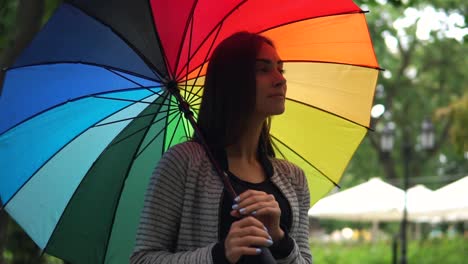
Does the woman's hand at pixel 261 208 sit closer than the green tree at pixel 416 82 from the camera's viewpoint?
Yes

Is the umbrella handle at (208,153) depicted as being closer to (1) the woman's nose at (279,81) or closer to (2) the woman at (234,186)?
(2) the woman at (234,186)

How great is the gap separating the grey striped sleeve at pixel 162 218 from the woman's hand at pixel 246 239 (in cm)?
20

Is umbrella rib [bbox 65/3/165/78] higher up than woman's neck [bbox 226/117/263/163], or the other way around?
umbrella rib [bbox 65/3/165/78]

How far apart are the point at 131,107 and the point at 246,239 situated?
1.33 m

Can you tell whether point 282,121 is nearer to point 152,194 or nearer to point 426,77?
point 152,194

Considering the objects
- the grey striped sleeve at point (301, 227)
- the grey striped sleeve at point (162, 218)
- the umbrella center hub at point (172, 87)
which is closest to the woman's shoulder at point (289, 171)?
the grey striped sleeve at point (301, 227)

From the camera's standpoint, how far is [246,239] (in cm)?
272

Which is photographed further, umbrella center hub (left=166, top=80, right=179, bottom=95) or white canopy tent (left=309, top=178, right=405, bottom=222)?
white canopy tent (left=309, top=178, right=405, bottom=222)

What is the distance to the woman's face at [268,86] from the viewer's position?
3.25 metres

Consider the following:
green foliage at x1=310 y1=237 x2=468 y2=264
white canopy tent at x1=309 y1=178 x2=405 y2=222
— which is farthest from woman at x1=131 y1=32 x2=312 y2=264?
green foliage at x1=310 y1=237 x2=468 y2=264

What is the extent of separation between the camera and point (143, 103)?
3.87 m

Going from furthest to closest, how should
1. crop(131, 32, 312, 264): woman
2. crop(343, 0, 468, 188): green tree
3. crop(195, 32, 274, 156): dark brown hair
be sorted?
crop(343, 0, 468, 188): green tree → crop(195, 32, 274, 156): dark brown hair → crop(131, 32, 312, 264): woman

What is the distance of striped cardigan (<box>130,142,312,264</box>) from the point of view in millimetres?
2973

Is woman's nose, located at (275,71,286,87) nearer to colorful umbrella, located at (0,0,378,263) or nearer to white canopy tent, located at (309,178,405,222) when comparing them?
colorful umbrella, located at (0,0,378,263)
